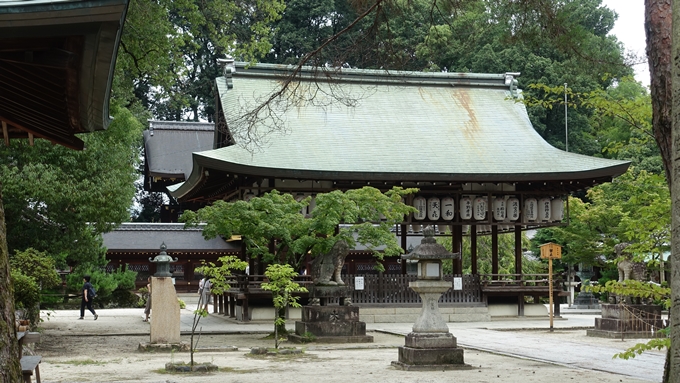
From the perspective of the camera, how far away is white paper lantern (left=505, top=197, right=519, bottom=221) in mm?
22234

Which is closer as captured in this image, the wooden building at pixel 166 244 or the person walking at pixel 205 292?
the person walking at pixel 205 292

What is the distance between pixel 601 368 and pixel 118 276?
72.4 feet

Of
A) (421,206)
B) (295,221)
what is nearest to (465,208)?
(421,206)

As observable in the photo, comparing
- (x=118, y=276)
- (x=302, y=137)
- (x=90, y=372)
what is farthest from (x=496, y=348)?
(x=118, y=276)

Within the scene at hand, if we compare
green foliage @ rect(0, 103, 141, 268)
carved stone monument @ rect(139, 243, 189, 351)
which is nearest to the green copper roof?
green foliage @ rect(0, 103, 141, 268)

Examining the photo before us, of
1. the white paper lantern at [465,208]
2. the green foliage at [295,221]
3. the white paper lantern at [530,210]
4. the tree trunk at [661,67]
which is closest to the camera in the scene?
the tree trunk at [661,67]

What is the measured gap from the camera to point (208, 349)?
46.2 ft

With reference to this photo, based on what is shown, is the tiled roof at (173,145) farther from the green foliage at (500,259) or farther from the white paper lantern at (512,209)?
the white paper lantern at (512,209)

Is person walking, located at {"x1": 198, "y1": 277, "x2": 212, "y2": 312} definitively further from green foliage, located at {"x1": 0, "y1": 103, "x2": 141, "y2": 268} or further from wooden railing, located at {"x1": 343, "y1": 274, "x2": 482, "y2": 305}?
wooden railing, located at {"x1": 343, "y1": 274, "x2": 482, "y2": 305}

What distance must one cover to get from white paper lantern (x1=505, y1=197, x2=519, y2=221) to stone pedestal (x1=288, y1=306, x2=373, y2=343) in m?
7.76

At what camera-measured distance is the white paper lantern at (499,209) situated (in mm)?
22172

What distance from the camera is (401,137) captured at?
76.3 ft

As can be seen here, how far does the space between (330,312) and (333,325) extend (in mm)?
250

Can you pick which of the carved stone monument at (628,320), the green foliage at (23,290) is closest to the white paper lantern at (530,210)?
the carved stone monument at (628,320)
